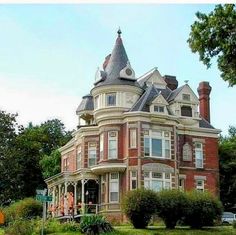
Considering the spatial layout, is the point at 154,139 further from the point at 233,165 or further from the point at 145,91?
the point at 233,165

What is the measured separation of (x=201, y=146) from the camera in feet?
153

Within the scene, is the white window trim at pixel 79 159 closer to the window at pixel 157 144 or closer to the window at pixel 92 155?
the window at pixel 92 155

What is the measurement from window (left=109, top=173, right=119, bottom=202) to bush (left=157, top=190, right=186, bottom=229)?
7.05 metres

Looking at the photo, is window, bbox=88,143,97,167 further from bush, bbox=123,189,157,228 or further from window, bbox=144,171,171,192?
bush, bbox=123,189,157,228

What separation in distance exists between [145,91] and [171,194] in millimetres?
11619

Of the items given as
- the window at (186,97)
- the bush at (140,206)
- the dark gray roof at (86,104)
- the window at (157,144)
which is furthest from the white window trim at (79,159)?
the bush at (140,206)

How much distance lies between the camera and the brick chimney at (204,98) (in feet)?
163

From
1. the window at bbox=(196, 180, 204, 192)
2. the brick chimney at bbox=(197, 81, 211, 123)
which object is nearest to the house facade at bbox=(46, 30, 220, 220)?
the window at bbox=(196, 180, 204, 192)

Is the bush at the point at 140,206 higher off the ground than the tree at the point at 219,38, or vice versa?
the tree at the point at 219,38

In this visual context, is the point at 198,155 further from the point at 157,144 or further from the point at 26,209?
the point at 26,209

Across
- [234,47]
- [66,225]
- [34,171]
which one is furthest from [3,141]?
[234,47]

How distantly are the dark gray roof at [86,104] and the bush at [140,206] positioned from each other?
14.7 m

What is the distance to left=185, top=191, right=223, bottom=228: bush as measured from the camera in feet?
115

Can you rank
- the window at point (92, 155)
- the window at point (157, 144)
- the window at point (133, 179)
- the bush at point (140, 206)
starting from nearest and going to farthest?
the bush at point (140, 206) → the window at point (133, 179) → the window at point (157, 144) → the window at point (92, 155)
